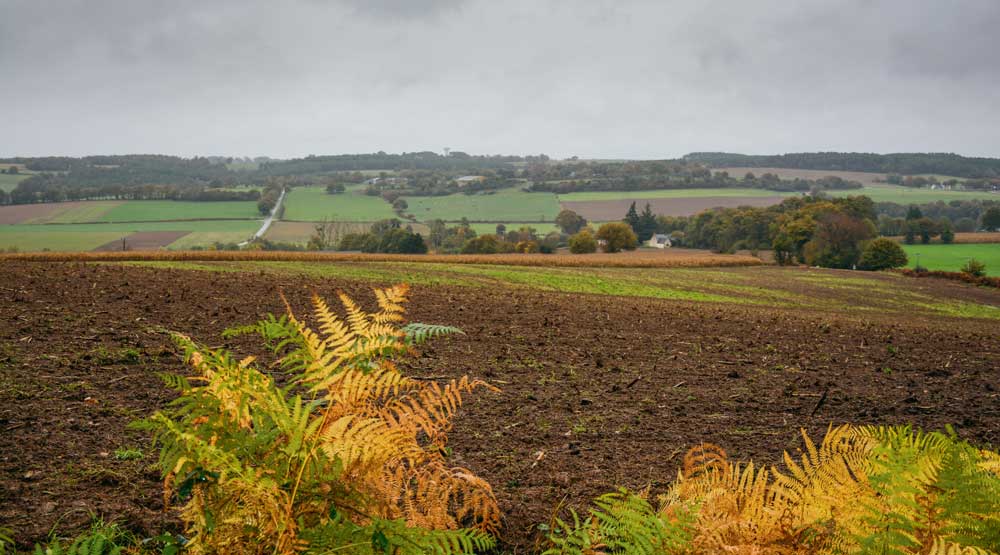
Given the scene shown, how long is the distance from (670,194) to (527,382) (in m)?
132

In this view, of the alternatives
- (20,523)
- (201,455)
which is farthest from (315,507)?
(20,523)

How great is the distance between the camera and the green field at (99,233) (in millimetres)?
50500

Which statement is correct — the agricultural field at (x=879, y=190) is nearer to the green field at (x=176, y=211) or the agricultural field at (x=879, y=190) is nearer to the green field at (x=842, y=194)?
the green field at (x=842, y=194)

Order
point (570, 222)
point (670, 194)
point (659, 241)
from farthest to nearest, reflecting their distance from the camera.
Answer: point (670, 194) → point (570, 222) → point (659, 241)

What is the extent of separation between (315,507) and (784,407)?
26.5 ft

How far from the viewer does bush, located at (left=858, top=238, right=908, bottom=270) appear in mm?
71000

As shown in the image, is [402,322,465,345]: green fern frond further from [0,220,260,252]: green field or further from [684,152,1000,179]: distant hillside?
[684,152,1000,179]: distant hillside

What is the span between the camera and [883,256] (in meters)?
71.0

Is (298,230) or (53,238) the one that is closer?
(53,238)

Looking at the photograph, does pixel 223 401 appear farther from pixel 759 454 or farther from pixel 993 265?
pixel 993 265

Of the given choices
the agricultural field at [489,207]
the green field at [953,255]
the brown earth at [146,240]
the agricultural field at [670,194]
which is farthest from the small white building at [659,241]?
the brown earth at [146,240]

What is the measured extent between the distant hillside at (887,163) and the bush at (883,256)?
94864mm

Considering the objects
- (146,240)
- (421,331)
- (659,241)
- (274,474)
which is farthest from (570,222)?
(274,474)

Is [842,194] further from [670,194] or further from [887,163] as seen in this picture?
[887,163]
